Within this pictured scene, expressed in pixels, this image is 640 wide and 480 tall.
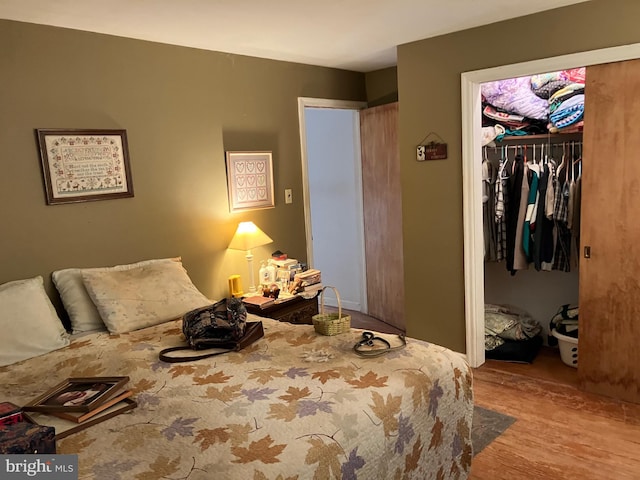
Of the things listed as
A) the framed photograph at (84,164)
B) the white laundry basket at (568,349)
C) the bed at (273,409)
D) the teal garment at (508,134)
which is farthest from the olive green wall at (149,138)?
the white laundry basket at (568,349)

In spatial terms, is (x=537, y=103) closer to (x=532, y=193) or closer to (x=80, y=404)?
(x=532, y=193)

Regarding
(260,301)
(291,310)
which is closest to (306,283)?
(291,310)

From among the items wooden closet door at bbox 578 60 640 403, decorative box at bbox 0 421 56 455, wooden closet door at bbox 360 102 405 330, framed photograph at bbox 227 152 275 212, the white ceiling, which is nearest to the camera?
decorative box at bbox 0 421 56 455

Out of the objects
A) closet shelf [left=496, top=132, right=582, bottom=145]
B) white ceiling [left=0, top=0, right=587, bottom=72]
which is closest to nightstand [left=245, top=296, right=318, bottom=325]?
white ceiling [left=0, top=0, right=587, bottom=72]

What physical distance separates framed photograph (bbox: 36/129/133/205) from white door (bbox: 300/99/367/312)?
205 centimetres

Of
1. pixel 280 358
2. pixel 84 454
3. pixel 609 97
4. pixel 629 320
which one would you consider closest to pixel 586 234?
pixel 629 320

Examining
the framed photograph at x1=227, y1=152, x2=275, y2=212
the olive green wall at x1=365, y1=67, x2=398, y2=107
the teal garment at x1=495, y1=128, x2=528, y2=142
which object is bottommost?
the framed photograph at x1=227, y1=152, x2=275, y2=212

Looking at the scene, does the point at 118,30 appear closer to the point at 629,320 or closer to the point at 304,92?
the point at 304,92

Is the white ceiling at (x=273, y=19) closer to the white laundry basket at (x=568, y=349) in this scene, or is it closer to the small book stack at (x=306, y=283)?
the small book stack at (x=306, y=283)

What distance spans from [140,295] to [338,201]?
2.69 metres

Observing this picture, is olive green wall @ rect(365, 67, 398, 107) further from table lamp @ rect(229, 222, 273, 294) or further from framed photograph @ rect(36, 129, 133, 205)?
framed photograph @ rect(36, 129, 133, 205)

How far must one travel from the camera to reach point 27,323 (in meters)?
2.37

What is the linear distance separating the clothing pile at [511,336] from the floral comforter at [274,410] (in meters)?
1.64

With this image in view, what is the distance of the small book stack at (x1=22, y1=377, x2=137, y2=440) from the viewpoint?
1.72 meters
